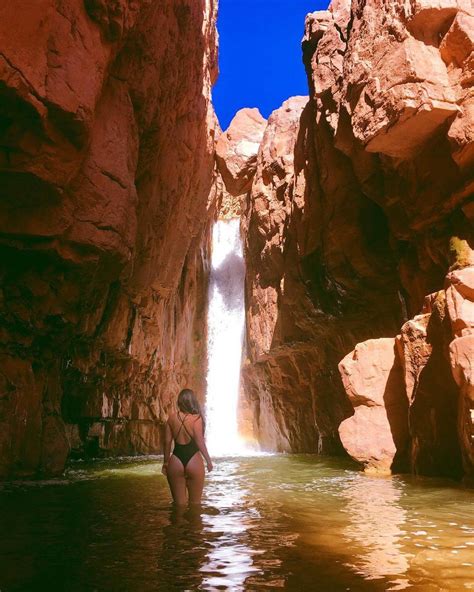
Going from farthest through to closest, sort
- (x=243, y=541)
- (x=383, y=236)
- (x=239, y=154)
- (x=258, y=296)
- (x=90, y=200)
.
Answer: (x=239, y=154)
(x=258, y=296)
(x=383, y=236)
(x=90, y=200)
(x=243, y=541)

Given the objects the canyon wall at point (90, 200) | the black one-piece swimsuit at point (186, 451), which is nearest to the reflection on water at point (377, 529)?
the black one-piece swimsuit at point (186, 451)

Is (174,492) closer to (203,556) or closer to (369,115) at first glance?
(203,556)

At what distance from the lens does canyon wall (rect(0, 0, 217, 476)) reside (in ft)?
29.4

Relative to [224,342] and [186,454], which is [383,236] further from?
[224,342]

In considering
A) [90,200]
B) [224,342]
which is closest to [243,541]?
[90,200]

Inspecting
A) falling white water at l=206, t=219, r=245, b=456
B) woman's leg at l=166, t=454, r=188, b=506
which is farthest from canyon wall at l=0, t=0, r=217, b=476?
falling white water at l=206, t=219, r=245, b=456

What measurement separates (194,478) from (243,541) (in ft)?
5.67

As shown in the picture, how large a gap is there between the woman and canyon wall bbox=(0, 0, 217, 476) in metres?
5.21

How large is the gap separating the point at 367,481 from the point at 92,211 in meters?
7.24

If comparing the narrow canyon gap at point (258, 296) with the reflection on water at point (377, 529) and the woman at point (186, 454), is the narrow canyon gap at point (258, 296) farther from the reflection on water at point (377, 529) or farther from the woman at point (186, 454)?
the woman at point (186, 454)

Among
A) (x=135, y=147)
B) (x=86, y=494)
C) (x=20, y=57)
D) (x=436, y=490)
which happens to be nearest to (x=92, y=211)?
(x=135, y=147)

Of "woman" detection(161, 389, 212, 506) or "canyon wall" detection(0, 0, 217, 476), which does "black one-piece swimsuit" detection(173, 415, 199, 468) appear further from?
"canyon wall" detection(0, 0, 217, 476)

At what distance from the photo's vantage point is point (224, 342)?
31.6m

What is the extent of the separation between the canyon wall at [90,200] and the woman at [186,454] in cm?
521
